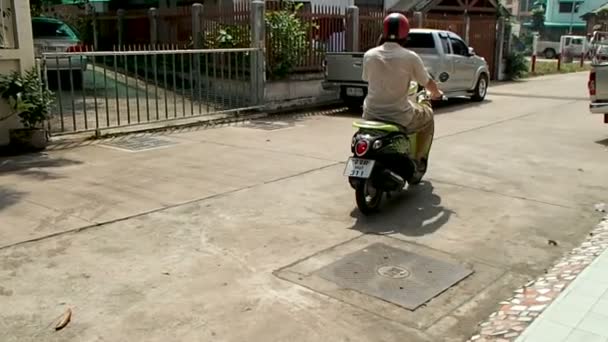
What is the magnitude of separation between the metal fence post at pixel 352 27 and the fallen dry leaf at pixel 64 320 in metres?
12.3

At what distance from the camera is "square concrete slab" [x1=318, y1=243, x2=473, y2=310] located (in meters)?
4.09

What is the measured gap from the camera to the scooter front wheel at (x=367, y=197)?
5602mm

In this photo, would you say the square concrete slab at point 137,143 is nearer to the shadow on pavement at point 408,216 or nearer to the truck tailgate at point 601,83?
the shadow on pavement at point 408,216

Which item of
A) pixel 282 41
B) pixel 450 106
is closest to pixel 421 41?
pixel 450 106

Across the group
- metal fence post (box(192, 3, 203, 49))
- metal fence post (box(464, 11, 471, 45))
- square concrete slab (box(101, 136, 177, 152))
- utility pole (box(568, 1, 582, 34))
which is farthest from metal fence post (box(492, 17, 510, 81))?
utility pole (box(568, 1, 582, 34))

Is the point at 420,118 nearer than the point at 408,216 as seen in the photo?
No

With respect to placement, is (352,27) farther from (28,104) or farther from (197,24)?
(28,104)

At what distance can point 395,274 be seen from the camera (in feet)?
14.5

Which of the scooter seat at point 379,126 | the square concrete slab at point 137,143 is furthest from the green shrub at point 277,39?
the scooter seat at point 379,126

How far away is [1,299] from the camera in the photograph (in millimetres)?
3902

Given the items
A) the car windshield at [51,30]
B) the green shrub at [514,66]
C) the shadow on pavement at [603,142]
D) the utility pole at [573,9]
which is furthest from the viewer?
the utility pole at [573,9]

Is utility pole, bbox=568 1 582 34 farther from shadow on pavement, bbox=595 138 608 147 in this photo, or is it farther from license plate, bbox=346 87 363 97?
shadow on pavement, bbox=595 138 608 147

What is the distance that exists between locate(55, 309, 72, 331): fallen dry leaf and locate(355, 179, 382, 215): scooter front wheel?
2.82m

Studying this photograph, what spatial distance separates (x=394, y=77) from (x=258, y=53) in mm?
7098
